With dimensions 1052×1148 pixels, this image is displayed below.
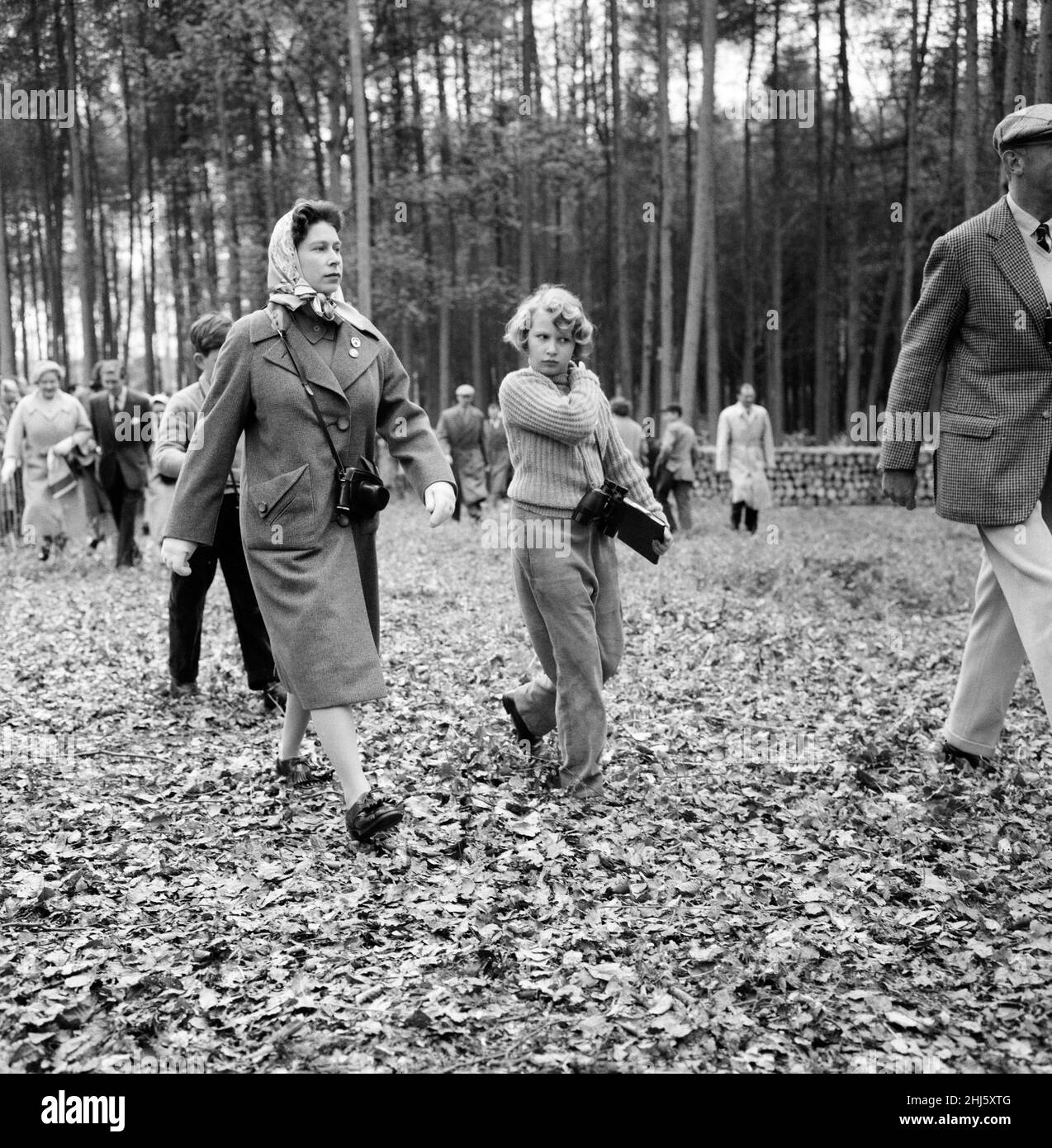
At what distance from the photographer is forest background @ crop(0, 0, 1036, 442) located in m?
26.7

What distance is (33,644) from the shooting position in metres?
9.19

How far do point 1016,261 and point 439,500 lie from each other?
232cm

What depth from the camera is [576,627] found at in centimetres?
520

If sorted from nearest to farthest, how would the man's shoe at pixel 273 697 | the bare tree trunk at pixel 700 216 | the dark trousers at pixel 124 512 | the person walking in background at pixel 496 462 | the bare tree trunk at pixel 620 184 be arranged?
the man's shoe at pixel 273 697, the dark trousers at pixel 124 512, the bare tree trunk at pixel 700 216, the person walking in background at pixel 496 462, the bare tree trunk at pixel 620 184

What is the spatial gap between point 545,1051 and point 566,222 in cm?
3859

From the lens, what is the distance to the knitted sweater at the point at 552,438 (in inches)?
204

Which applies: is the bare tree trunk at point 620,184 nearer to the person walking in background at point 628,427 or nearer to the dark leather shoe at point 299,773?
the person walking in background at point 628,427

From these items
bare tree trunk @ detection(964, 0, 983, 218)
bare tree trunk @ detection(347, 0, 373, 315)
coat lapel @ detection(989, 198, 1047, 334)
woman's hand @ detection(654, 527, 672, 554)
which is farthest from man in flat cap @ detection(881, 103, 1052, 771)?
bare tree trunk @ detection(347, 0, 373, 315)

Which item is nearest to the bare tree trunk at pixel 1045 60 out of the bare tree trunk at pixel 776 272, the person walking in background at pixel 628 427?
the person walking in background at pixel 628 427

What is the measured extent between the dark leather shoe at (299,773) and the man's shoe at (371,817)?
3.40ft

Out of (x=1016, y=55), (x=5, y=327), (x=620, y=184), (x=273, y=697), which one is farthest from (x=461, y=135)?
(x=273, y=697)

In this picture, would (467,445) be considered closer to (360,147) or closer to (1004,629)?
(360,147)

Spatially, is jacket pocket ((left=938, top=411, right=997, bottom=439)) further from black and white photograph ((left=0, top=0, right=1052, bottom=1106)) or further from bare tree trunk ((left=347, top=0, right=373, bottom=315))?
bare tree trunk ((left=347, top=0, right=373, bottom=315))

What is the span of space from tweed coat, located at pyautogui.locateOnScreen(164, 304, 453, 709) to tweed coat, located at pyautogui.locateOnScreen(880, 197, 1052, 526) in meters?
2.08
